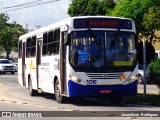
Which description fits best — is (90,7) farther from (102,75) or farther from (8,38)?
(8,38)

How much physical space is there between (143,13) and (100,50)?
22.5 m

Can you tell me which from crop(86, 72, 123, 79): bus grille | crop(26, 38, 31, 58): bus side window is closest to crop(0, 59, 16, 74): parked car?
crop(26, 38, 31, 58): bus side window

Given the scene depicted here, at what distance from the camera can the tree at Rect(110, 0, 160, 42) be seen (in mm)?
37062

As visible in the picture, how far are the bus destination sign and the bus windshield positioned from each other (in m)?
0.26

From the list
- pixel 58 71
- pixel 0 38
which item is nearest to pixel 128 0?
pixel 58 71

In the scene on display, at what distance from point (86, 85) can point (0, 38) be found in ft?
242

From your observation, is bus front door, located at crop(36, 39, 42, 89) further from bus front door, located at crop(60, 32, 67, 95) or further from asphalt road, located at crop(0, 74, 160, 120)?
bus front door, located at crop(60, 32, 67, 95)

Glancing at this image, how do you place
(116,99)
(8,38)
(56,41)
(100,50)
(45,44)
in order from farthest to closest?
(8,38) < (45,44) < (56,41) < (116,99) < (100,50)

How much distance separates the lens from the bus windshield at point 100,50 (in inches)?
706

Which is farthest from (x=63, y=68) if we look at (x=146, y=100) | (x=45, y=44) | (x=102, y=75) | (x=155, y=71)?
(x=155, y=71)

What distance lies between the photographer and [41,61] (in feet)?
73.2

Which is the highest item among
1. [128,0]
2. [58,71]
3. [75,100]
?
[128,0]

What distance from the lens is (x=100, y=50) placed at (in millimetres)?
18031

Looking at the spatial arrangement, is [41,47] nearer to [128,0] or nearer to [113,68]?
[113,68]
